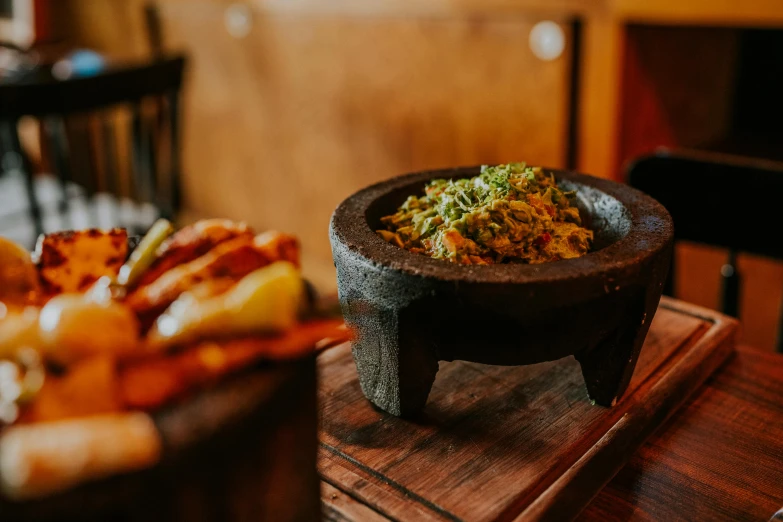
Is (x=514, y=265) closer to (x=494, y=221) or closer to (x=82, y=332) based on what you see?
(x=494, y=221)

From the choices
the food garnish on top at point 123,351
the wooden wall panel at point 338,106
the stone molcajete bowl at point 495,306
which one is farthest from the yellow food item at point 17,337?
the wooden wall panel at point 338,106

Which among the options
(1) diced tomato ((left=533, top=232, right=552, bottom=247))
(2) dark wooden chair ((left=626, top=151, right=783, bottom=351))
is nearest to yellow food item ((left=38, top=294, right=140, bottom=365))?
(1) diced tomato ((left=533, top=232, right=552, bottom=247))

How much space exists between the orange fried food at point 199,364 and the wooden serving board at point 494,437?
32cm

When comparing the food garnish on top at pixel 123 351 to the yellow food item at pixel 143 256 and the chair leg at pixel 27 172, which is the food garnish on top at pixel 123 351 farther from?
the chair leg at pixel 27 172

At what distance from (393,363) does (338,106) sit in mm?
2175

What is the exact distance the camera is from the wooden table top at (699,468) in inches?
32.6

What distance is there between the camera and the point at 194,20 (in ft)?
10.9

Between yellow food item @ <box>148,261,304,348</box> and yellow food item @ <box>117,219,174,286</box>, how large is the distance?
184 mm

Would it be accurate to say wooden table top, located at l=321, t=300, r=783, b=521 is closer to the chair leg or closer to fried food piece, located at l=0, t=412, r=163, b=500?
fried food piece, located at l=0, t=412, r=163, b=500

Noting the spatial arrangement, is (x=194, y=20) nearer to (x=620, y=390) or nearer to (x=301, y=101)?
(x=301, y=101)

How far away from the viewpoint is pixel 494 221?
3.07 feet

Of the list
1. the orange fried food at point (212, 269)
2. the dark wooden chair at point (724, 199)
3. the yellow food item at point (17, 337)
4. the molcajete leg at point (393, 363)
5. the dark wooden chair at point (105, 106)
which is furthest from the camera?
the dark wooden chair at point (105, 106)

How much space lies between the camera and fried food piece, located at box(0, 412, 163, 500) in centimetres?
47

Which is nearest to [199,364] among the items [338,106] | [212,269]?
[212,269]
